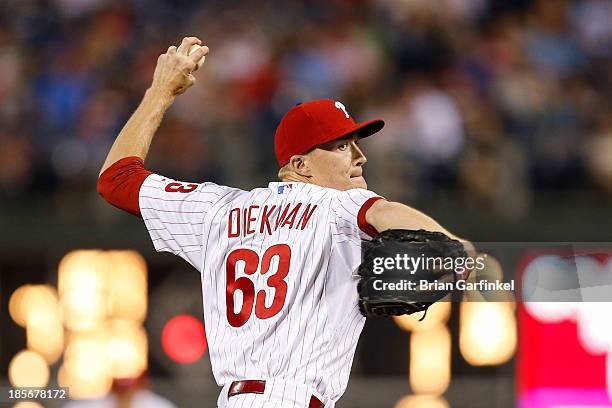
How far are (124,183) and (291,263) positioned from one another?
0.76 m

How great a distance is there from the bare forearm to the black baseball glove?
1.02 metres

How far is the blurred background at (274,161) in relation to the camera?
6.34 meters

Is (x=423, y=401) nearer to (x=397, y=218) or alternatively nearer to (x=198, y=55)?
(x=198, y=55)

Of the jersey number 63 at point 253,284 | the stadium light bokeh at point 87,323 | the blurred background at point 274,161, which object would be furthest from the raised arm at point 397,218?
the stadium light bokeh at point 87,323

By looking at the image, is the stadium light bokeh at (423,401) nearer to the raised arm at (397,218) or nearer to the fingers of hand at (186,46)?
the fingers of hand at (186,46)

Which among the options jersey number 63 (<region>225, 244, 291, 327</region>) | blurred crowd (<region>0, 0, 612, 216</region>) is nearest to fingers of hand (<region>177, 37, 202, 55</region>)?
jersey number 63 (<region>225, 244, 291, 327</region>)

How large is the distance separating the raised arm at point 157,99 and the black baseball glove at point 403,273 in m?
1.03

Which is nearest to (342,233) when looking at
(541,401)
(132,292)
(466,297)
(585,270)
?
(466,297)

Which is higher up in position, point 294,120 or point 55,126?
point 55,126

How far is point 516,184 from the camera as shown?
25.6 feet

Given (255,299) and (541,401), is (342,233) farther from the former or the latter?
(541,401)

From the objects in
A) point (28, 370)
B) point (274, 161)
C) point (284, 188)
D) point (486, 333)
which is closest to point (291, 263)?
point (284, 188)

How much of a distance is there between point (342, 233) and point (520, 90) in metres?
5.81

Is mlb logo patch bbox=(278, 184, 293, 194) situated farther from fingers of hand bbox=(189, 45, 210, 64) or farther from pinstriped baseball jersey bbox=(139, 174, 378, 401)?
fingers of hand bbox=(189, 45, 210, 64)
